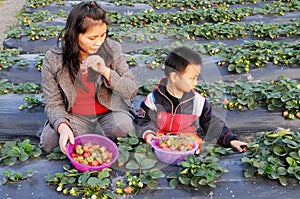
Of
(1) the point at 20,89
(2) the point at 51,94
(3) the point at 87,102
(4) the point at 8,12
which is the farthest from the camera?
(4) the point at 8,12

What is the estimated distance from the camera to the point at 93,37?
2.72m

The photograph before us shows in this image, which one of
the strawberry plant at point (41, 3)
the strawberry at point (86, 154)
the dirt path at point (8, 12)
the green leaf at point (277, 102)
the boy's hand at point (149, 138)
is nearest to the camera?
the strawberry at point (86, 154)

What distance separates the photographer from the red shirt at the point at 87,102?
9.83 feet

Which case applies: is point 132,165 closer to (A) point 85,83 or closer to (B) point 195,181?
(B) point 195,181

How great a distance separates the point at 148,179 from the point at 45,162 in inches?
27.9

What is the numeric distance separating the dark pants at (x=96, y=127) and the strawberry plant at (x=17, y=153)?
111mm

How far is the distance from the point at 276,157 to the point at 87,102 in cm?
137

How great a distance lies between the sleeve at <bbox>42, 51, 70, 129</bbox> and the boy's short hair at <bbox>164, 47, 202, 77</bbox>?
2.61 ft

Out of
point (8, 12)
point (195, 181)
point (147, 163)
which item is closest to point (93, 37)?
point (147, 163)

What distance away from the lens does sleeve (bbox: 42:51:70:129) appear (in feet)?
9.59

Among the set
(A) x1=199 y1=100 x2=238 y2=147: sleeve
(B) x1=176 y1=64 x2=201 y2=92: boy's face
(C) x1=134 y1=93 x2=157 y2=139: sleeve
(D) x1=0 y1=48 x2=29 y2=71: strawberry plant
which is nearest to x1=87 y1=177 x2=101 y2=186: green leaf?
(C) x1=134 y1=93 x2=157 y2=139: sleeve

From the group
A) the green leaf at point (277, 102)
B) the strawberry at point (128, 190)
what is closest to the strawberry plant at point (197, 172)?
the strawberry at point (128, 190)

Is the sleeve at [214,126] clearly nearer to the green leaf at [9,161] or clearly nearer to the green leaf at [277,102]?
the green leaf at [277,102]

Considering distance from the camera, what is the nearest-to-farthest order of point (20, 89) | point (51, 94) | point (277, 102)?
point (51, 94)
point (277, 102)
point (20, 89)
